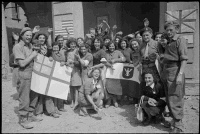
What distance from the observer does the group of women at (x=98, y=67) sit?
130 inches

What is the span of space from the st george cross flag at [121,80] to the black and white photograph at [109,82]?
0.08 ft

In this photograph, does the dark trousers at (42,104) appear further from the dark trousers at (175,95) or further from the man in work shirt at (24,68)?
the dark trousers at (175,95)

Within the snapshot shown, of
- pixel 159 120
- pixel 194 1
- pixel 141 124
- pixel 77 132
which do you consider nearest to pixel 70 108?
pixel 77 132

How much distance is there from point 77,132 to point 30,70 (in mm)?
1548

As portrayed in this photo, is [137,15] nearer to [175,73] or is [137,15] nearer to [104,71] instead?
[104,71]

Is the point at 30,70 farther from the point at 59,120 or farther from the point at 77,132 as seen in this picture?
the point at 77,132

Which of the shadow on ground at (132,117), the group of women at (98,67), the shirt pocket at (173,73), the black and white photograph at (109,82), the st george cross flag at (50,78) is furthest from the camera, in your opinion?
the st george cross flag at (50,78)

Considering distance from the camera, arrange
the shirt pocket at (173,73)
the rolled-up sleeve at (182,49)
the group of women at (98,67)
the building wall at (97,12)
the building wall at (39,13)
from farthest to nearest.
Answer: the building wall at (39,13)
the building wall at (97,12)
the group of women at (98,67)
the shirt pocket at (173,73)
the rolled-up sleeve at (182,49)

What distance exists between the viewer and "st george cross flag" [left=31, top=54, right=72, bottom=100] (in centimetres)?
349

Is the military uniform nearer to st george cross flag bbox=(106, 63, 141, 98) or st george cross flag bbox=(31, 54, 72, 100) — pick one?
st george cross flag bbox=(106, 63, 141, 98)

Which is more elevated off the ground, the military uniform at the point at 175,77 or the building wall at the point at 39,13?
the building wall at the point at 39,13

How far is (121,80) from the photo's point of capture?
4.21m

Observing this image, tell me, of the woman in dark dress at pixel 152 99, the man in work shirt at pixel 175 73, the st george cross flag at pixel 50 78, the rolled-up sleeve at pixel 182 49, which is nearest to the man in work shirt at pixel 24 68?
the st george cross flag at pixel 50 78

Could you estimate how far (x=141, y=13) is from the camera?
35.1 ft
